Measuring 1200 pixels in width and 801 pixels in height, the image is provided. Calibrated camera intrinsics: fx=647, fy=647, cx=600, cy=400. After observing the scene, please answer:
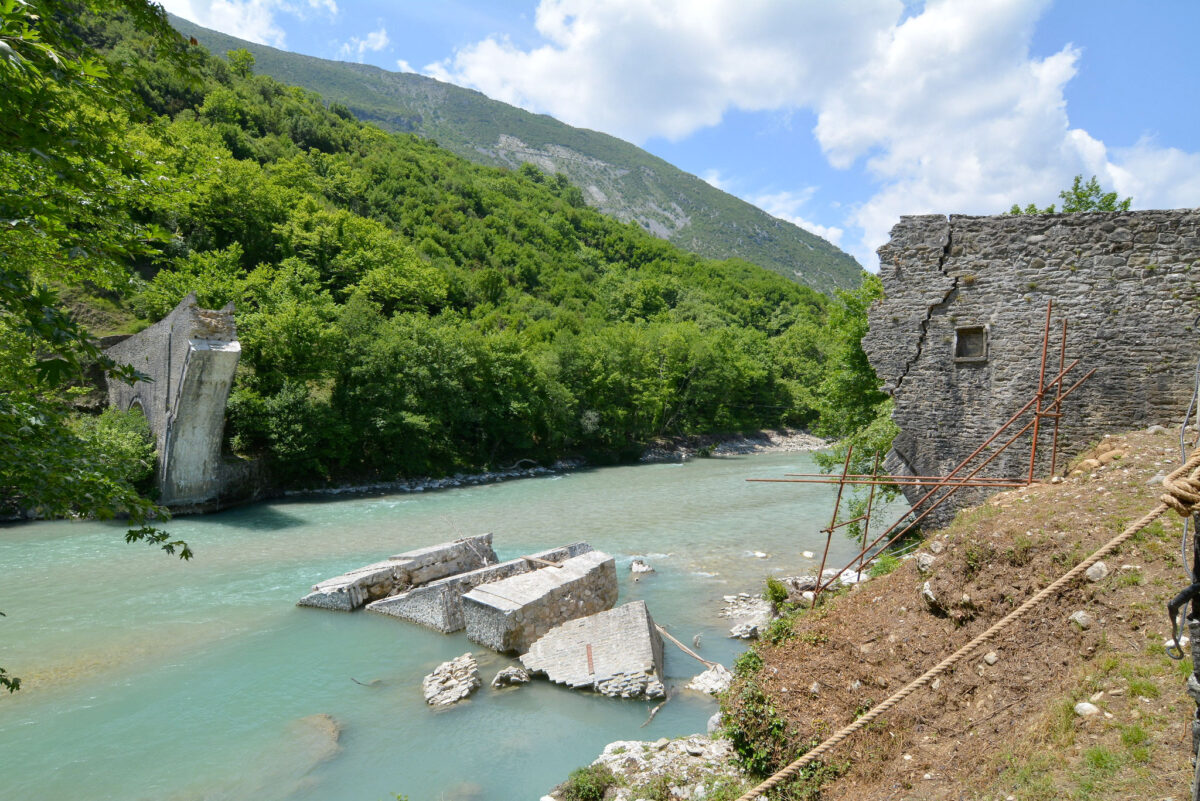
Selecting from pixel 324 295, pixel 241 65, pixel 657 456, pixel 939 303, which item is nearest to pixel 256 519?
pixel 324 295

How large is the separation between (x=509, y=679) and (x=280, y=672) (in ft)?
11.3

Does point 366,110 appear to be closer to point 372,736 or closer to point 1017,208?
point 1017,208

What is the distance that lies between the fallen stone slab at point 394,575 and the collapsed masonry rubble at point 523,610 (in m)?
0.02

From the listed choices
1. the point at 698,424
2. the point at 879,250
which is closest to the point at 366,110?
the point at 698,424

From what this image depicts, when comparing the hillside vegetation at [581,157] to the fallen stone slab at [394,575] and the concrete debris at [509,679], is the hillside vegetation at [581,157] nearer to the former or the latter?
Result: the fallen stone slab at [394,575]

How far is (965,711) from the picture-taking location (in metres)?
4.72

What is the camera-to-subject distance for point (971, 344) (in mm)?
8430

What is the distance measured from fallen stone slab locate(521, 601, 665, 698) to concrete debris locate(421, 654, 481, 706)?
2.48 feet

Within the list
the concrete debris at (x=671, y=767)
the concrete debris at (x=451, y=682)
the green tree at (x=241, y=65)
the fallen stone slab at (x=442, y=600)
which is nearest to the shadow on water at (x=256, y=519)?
the fallen stone slab at (x=442, y=600)

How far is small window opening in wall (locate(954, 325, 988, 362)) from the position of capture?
27.2ft

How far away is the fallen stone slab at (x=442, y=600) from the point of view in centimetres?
1058

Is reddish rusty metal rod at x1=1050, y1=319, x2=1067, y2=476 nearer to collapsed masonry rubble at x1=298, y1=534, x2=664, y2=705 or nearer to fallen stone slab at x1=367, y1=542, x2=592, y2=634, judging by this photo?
collapsed masonry rubble at x1=298, y1=534, x2=664, y2=705

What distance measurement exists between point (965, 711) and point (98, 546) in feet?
63.0

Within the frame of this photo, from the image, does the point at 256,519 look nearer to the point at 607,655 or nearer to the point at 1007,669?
the point at 607,655
